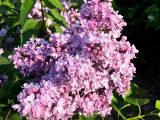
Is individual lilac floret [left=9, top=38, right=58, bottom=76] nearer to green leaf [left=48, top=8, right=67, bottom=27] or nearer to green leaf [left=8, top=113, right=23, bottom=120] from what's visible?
green leaf [left=8, top=113, right=23, bottom=120]

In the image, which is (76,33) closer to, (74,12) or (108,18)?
(108,18)

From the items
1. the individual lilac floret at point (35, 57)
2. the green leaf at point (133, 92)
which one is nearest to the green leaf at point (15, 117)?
the individual lilac floret at point (35, 57)

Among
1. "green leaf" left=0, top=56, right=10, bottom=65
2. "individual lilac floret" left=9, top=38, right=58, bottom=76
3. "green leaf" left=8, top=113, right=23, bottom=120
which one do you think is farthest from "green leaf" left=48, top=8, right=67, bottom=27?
"green leaf" left=8, top=113, right=23, bottom=120

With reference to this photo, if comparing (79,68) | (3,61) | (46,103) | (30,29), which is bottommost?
(46,103)

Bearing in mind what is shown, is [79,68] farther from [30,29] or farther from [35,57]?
[30,29]

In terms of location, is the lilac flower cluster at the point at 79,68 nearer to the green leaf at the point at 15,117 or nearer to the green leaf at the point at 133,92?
the green leaf at the point at 15,117

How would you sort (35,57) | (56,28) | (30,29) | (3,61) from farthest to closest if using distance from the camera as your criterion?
(56,28) < (30,29) < (3,61) < (35,57)

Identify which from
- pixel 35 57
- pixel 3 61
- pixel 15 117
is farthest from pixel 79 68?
pixel 3 61
